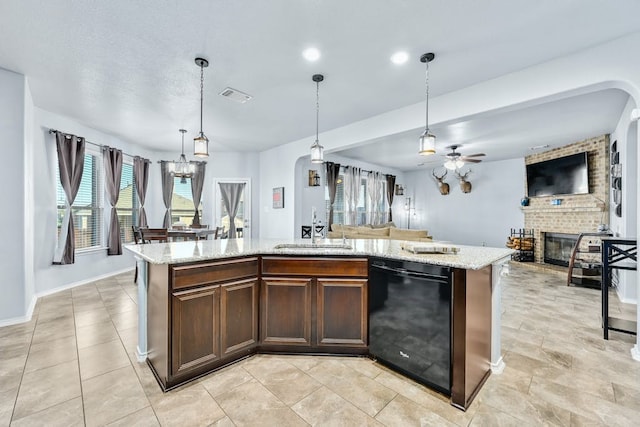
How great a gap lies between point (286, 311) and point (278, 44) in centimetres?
237

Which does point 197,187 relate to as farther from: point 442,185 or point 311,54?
point 442,185

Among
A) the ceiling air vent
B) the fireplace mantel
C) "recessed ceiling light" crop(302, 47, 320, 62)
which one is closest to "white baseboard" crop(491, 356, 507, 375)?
"recessed ceiling light" crop(302, 47, 320, 62)

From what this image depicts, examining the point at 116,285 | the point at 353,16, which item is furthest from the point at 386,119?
the point at 116,285

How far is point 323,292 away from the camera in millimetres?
2379

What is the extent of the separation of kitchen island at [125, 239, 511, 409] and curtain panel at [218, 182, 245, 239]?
470 cm

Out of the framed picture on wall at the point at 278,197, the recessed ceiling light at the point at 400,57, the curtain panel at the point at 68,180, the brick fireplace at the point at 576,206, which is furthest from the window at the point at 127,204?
the brick fireplace at the point at 576,206

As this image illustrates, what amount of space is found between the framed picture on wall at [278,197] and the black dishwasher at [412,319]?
13.7 feet

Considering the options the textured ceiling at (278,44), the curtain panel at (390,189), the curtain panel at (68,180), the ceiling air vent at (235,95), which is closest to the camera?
the textured ceiling at (278,44)

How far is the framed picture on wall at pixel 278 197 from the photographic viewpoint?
6.25m

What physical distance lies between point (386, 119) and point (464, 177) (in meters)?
5.22

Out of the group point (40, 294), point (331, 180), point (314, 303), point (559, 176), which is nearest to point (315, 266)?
point (314, 303)

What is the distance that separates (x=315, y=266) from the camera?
93.9 inches

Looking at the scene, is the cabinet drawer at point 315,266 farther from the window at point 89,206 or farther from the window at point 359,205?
the window at point 359,205

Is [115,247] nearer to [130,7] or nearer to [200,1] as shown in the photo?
[130,7]
